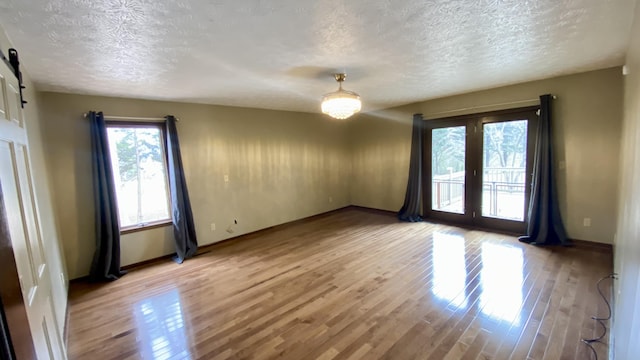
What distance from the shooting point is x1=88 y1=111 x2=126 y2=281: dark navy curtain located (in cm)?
334

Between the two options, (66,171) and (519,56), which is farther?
(66,171)

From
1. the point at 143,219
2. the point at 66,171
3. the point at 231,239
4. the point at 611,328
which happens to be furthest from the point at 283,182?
the point at 611,328

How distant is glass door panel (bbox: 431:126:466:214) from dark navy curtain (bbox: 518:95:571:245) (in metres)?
1.14

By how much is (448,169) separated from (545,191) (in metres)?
1.58

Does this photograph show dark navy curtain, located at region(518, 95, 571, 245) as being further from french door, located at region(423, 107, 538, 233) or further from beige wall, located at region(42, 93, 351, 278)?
beige wall, located at region(42, 93, 351, 278)

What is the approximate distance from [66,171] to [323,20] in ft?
11.9

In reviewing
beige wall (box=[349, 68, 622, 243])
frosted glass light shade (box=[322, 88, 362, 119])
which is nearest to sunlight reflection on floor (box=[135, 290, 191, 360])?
frosted glass light shade (box=[322, 88, 362, 119])

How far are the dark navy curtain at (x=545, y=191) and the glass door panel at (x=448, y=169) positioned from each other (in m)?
Answer: 1.14

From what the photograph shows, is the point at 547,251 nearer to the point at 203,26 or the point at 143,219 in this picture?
the point at 203,26

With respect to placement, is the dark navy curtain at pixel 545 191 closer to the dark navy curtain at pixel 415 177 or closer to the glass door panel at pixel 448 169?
the glass door panel at pixel 448 169

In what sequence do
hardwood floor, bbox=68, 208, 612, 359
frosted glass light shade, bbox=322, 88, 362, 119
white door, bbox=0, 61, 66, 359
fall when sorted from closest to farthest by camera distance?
white door, bbox=0, 61, 66, 359, hardwood floor, bbox=68, 208, 612, 359, frosted glass light shade, bbox=322, 88, 362, 119

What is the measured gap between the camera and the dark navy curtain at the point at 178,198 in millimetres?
3895

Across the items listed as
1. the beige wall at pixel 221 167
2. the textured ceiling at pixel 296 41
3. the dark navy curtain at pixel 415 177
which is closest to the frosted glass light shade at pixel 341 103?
the textured ceiling at pixel 296 41

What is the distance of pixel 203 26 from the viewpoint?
5.86 ft
